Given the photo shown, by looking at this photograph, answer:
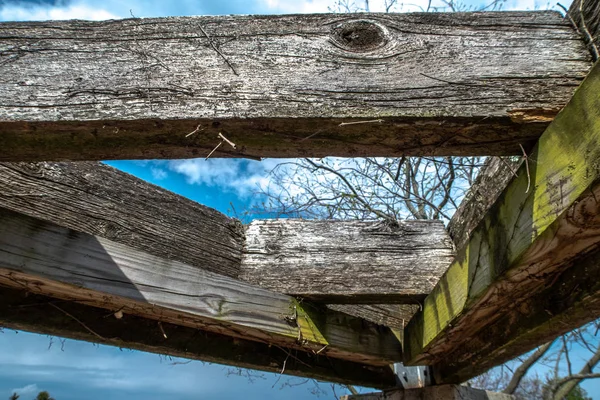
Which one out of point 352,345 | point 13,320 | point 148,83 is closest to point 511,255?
point 148,83

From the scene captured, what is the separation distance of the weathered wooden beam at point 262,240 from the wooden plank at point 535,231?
0.86 feet

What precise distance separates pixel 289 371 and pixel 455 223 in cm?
112

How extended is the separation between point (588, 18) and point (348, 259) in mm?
1255

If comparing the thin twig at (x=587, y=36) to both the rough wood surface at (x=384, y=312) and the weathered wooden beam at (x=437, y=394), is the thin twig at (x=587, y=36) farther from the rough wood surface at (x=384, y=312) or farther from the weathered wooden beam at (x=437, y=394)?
the weathered wooden beam at (x=437, y=394)

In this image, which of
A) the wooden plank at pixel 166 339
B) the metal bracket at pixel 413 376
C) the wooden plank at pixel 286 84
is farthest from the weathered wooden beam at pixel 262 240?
the metal bracket at pixel 413 376

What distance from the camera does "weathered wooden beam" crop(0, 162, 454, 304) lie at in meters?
1.67

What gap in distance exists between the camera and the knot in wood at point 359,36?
107 cm

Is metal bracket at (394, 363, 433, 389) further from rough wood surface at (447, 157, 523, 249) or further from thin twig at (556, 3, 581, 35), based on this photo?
thin twig at (556, 3, 581, 35)

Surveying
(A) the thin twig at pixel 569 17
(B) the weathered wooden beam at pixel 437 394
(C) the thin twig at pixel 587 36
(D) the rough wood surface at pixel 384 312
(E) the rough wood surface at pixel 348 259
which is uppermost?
(A) the thin twig at pixel 569 17

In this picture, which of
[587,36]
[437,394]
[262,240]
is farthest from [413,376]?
[587,36]

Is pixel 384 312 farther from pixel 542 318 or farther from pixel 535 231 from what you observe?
pixel 535 231

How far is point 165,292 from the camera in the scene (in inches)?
65.7

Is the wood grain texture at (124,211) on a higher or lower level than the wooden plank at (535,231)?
higher

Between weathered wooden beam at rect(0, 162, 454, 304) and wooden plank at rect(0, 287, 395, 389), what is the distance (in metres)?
0.41
